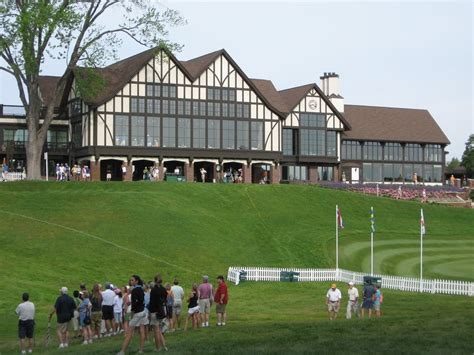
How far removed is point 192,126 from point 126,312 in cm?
5082

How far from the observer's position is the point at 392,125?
93.6 m

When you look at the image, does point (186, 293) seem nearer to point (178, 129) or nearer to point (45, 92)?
point (178, 129)

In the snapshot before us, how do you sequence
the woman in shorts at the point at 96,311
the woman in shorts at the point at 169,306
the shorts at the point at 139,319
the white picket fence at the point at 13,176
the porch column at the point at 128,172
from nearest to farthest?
the shorts at the point at 139,319 → the woman in shorts at the point at 169,306 → the woman in shorts at the point at 96,311 → the white picket fence at the point at 13,176 → the porch column at the point at 128,172

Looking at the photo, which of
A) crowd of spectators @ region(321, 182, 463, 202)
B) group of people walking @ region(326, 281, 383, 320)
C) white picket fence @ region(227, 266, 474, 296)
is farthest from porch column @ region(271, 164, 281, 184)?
group of people walking @ region(326, 281, 383, 320)

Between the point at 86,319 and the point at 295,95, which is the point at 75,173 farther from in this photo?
the point at 86,319

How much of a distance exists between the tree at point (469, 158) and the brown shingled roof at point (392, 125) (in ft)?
41.7

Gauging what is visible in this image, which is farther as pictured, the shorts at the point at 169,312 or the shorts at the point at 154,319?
the shorts at the point at 169,312

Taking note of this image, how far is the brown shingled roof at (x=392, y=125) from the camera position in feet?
298

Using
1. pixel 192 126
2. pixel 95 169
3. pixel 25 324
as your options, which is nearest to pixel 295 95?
pixel 192 126

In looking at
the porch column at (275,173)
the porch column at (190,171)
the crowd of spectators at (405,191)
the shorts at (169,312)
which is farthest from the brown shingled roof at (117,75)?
the shorts at (169,312)

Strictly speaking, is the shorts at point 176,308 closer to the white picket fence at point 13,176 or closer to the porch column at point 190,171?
the white picket fence at point 13,176

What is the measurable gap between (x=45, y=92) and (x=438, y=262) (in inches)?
1864

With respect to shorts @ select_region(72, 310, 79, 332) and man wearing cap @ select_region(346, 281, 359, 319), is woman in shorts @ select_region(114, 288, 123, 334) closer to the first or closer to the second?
shorts @ select_region(72, 310, 79, 332)

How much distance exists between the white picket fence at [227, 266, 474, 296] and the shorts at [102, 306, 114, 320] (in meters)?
18.6
